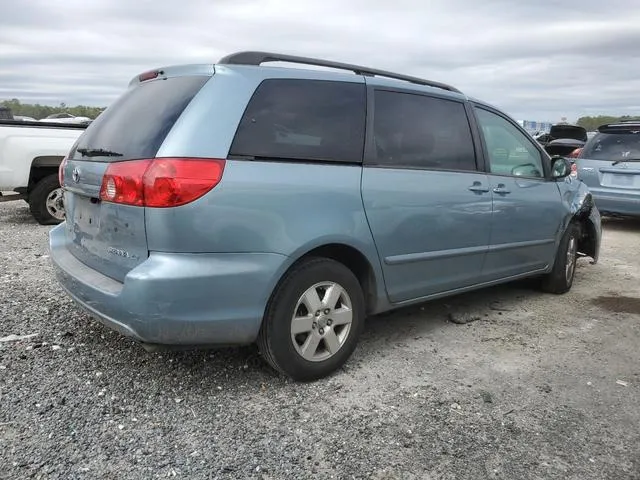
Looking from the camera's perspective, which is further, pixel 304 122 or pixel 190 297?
pixel 304 122

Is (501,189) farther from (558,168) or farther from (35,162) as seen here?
(35,162)

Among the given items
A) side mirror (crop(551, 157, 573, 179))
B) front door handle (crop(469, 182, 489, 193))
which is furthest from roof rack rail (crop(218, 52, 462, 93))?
side mirror (crop(551, 157, 573, 179))

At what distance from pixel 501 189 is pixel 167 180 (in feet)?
8.79

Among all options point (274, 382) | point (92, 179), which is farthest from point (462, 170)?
point (92, 179)

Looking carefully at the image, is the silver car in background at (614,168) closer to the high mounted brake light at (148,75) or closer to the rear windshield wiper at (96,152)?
the high mounted brake light at (148,75)

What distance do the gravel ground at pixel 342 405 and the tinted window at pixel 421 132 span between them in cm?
125

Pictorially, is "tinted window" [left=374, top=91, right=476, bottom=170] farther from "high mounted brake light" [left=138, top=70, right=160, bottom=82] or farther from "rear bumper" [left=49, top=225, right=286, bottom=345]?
"high mounted brake light" [left=138, top=70, right=160, bottom=82]

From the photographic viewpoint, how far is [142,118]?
3.21 meters

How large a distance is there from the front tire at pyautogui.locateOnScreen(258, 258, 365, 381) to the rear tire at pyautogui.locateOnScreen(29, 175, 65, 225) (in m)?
6.07

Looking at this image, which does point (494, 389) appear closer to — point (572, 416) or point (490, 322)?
point (572, 416)

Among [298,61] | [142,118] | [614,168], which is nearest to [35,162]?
[142,118]

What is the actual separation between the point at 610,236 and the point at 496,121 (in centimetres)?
526

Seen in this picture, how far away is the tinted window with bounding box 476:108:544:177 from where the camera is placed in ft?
14.9

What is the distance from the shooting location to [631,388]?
3506mm
